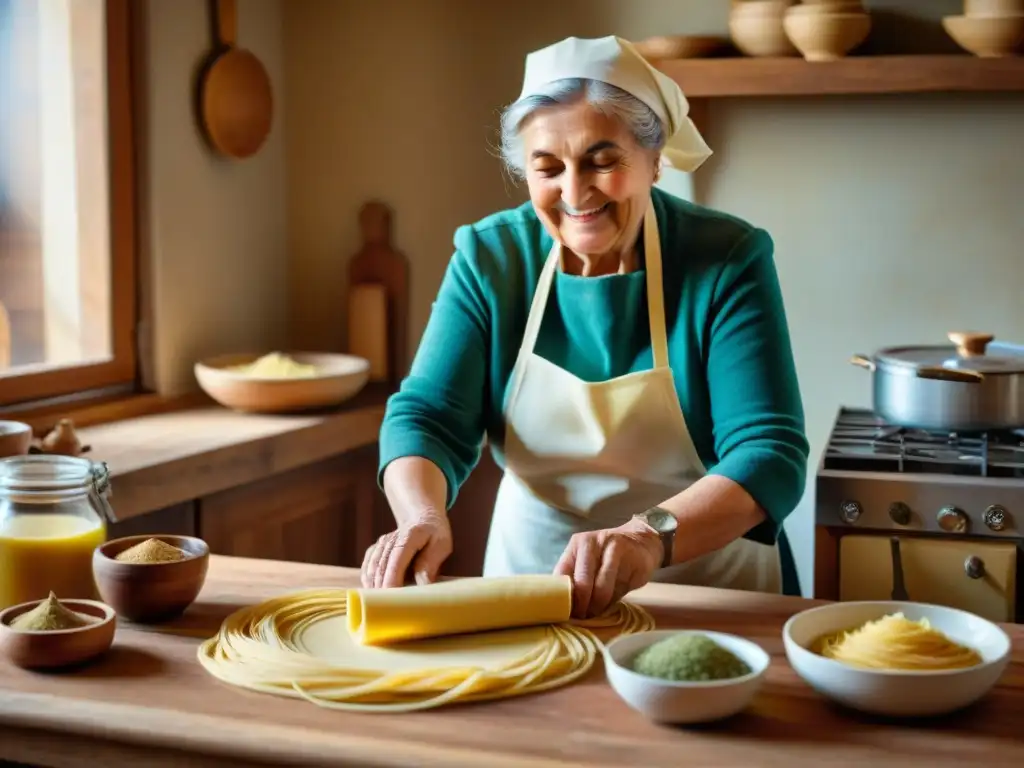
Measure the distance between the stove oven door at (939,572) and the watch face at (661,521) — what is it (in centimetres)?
82

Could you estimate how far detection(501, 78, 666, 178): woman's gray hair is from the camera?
6.00 ft

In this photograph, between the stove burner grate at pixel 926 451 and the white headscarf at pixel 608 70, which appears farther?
the stove burner grate at pixel 926 451

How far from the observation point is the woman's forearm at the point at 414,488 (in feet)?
5.82

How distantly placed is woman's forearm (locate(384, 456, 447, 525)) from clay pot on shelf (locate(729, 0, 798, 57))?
4.45 feet

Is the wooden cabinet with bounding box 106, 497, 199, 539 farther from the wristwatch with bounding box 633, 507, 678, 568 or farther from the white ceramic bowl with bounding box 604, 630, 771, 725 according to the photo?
the white ceramic bowl with bounding box 604, 630, 771, 725

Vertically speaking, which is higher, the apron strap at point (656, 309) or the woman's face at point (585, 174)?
the woman's face at point (585, 174)

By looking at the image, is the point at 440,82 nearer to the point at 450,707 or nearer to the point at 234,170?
the point at 234,170

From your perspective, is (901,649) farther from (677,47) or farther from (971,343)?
(677,47)

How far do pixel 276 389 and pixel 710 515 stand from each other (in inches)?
52.8

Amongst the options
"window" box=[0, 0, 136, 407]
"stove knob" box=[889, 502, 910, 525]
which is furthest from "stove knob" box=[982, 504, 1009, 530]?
"window" box=[0, 0, 136, 407]

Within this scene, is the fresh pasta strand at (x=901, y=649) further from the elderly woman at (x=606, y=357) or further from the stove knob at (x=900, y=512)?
the stove knob at (x=900, y=512)

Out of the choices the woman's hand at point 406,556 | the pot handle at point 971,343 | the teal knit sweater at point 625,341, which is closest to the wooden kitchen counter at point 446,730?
the woman's hand at point 406,556

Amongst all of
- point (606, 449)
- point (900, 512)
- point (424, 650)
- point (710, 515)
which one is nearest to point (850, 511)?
point (900, 512)

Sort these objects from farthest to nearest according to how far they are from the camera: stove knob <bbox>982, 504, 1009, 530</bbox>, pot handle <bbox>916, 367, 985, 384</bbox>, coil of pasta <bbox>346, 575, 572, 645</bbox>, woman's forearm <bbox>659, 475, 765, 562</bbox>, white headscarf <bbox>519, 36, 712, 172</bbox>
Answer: pot handle <bbox>916, 367, 985, 384</bbox>
stove knob <bbox>982, 504, 1009, 530</bbox>
white headscarf <bbox>519, 36, 712, 172</bbox>
woman's forearm <bbox>659, 475, 765, 562</bbox>
coil of pasta <bbox>346, 575, 572, 645</bbox>
